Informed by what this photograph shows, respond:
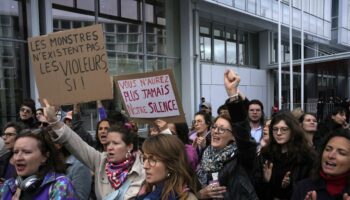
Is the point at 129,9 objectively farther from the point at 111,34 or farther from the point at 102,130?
the point at 102,130

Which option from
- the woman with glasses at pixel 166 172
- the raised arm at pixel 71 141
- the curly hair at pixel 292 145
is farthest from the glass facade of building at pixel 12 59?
the woman with glasses at pixel 166 172

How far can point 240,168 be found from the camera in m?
3.13

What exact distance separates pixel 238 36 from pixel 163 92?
1594 cm

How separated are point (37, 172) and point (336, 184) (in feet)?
6.40

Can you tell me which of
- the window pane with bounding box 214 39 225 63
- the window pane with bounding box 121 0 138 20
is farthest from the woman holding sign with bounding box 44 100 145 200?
the window pane with bounding box 214 39 225 63

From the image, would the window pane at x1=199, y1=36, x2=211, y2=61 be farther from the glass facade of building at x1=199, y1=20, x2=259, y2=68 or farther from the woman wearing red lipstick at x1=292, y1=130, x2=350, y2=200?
the woman wearing red lipstick at x1=292, y1=130, x2=350, y2=200

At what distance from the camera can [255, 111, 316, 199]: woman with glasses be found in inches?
135

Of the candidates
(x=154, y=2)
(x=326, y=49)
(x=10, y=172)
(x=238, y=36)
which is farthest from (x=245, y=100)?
(x=326, y=49)

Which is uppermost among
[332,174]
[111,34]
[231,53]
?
[111,34]

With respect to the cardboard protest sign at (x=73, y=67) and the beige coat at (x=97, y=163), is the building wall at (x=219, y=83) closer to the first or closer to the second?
the cardboard protest sign at (x=73, y=67)

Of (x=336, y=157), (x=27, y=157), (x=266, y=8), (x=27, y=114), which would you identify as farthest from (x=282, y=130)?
(x=266, y=8)

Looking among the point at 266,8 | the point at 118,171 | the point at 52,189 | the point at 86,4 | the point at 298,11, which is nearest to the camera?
the point at 52,189

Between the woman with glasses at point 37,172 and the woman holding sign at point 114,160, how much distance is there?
499 mm

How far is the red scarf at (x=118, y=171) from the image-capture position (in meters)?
3.05
